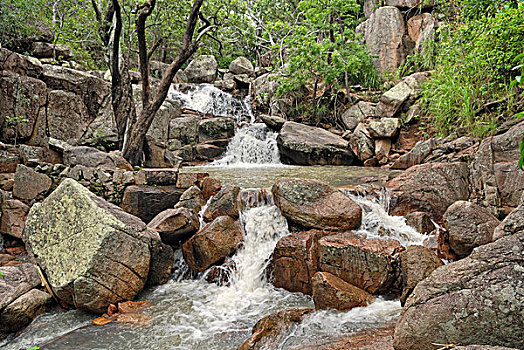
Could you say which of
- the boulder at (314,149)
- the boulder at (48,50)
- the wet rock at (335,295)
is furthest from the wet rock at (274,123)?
the wet rock at (335,295)

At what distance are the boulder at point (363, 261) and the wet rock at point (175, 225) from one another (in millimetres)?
2320

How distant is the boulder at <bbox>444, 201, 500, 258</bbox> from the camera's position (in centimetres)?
431

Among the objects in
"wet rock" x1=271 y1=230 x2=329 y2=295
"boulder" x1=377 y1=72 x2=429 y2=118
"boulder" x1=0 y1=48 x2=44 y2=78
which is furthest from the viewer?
"boulder" x1=377 y1=72 x2=429 y2=118

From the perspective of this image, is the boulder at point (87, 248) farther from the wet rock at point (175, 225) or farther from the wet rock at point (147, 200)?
the wet rock at point (147, 200)

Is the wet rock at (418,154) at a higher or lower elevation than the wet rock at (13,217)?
higher

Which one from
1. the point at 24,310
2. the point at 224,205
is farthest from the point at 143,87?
the point at 24,310

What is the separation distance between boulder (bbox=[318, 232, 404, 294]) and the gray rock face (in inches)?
66.4

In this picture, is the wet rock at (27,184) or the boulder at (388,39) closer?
the wet rock at (27,184)

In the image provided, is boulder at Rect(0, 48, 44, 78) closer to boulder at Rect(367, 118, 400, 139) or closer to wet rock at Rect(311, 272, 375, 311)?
wet rock at Rect(311, 272, 375, 311)

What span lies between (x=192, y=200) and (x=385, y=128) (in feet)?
24.0

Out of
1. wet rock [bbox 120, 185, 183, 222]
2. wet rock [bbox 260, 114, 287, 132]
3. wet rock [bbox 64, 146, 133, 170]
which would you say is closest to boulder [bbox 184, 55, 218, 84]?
wet rock [bbox 260, 114, 287, 132]

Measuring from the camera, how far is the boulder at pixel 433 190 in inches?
230

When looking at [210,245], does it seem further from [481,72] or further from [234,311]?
[481,72]

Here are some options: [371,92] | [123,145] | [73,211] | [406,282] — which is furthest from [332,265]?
[371,92]
